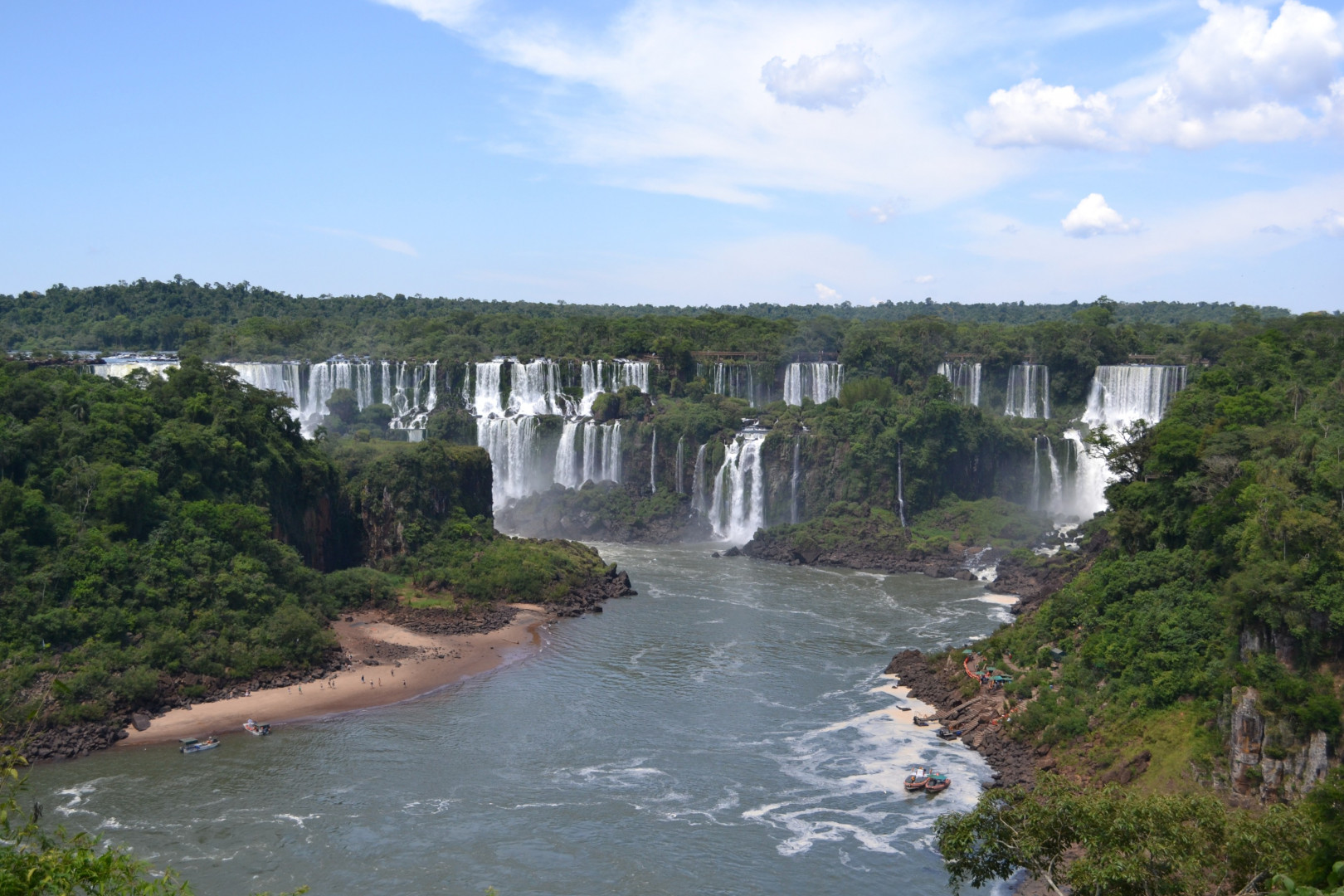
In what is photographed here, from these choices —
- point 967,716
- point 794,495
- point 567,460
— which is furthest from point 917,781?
point 567,460

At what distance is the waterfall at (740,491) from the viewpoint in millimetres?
63875

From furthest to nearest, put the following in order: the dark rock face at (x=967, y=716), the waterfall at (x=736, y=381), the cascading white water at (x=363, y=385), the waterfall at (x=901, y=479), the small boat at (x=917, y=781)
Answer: the waterfall at (x=736, y=381) → the cascading white water at (x=363, y=385) → the waterfall at (x=901, y=479) → the dark rock face at (x=967, y=716) → the small boat at (x=917, y=781)

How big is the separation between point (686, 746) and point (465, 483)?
974 inches

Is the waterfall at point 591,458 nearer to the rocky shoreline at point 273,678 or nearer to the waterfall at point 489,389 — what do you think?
the waterfall at point 489,389

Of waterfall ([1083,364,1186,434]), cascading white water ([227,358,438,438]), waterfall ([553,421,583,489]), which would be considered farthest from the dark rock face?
cascading white water ([227,358,438,438])

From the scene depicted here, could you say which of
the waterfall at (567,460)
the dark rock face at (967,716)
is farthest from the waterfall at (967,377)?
the dark rock face at (967,716)

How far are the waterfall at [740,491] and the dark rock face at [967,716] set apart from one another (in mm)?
25912

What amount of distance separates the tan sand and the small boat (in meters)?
15.4

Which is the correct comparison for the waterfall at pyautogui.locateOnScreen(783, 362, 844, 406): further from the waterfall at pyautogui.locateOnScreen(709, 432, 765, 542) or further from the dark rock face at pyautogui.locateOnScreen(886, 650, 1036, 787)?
the dark rock face at pyautogui.locateOnScreen(886, 650, 1036, 787)

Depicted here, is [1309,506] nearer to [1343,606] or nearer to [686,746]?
[1343,606]

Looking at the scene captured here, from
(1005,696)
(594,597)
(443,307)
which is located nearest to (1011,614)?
(1005,696)

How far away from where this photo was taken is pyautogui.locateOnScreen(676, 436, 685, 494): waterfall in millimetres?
65812

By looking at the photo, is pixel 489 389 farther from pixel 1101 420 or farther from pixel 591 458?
pixel 1101 420

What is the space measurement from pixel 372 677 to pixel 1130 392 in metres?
50.0
